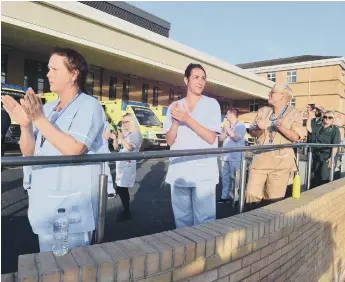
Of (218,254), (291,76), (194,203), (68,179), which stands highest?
(291,76)

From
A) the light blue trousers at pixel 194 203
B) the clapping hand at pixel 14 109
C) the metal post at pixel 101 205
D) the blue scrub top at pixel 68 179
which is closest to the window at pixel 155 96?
the light blue trousers at pixel 194 203

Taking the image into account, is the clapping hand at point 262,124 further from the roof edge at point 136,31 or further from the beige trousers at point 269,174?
the roof edge at point 136,31

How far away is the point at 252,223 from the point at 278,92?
182cm

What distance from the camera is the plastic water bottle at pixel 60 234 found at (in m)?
1.74

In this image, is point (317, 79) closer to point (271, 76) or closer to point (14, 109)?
point (271, 76)

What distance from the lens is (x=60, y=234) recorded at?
69.1 inches

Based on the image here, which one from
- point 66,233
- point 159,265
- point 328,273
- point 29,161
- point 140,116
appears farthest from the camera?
point 140,116

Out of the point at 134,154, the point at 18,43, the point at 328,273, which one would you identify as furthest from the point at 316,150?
the point at 18,43

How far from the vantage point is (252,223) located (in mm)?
2656

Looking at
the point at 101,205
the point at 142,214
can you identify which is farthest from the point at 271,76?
the point at 101,205

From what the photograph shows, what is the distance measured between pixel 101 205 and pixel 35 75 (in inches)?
694

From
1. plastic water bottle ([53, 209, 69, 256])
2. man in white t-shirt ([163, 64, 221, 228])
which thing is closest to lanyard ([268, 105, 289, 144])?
man in white t-shirt ([163, 64, 221, 228])

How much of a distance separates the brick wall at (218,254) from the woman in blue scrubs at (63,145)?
0.20 metres

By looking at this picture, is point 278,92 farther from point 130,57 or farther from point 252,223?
point 130,57
